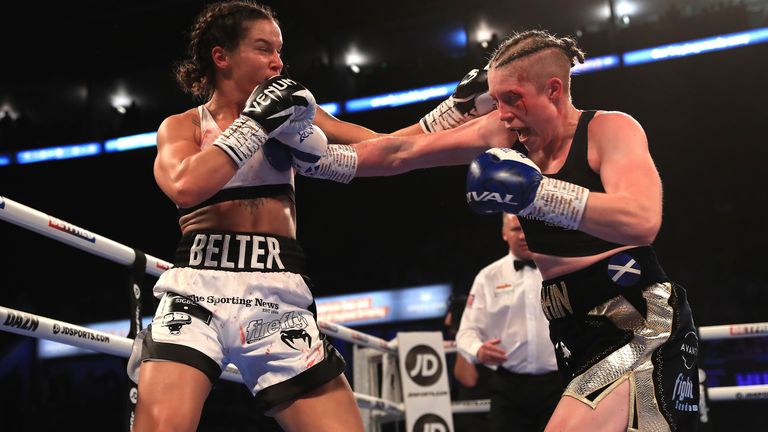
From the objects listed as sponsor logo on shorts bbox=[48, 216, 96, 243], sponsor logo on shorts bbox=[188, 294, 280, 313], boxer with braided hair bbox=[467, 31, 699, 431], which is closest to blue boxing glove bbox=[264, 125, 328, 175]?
sponsor logo on shorts bbox=[188, 294, 280, 313]

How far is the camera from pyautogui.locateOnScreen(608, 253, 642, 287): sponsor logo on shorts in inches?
70.4

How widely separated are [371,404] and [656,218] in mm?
2117

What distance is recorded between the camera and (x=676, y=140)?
10086mm

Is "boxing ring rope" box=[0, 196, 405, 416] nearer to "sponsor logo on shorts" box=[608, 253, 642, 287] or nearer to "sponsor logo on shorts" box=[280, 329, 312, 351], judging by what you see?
"sponsor logo on shorts" box=[280, 329, 312, 351]

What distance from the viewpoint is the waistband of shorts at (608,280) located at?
1.79 metres

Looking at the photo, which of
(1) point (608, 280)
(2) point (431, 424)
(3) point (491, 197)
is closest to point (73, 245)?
(3) point (491, 197)

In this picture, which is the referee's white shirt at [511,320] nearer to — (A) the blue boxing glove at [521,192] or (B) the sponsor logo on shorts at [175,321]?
(A) the blue boxing glove at [521,192]

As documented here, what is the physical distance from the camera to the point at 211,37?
208 centimetres

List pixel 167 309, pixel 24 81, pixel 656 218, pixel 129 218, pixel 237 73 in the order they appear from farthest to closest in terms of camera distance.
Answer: pixel 24 81, pixel 129 218, pixel 237 73, pixel 167 309, pixel 656 218

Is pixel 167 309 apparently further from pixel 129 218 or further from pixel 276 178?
pixel 129 218

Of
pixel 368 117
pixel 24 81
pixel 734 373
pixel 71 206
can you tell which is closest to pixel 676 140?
pixel 734 373

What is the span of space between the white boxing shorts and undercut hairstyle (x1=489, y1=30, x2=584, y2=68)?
2.41 feet

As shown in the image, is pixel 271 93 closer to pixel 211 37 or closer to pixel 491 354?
pixel 211 37

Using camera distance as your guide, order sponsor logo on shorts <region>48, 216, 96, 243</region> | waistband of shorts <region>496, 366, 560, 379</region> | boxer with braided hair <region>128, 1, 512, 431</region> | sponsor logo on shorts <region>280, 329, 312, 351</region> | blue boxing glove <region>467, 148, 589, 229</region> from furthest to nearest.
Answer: waistband of shorts <region>496, 366, 560, 379</region> < sponsor logo on shorts <region>48, 216, 96, 243</region> < sponsor logo on shorts <region>280, 329, 312, 351</region> < boxer with braided hair <region>128, 1, 512, 431</region> < blue boxing glove <region>467, 148, 589, 229</region>
